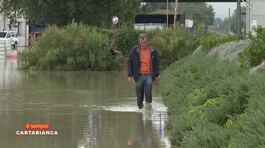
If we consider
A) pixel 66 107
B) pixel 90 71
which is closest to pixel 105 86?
pixel 66 107

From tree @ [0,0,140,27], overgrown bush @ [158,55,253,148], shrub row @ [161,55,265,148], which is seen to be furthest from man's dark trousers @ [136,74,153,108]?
tree @ [0,0,140,27]

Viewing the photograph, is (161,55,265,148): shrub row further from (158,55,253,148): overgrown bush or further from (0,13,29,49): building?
(0,13,29,49): building

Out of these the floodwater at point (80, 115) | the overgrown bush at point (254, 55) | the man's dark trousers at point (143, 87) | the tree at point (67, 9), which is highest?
the tree at point (67, 9)

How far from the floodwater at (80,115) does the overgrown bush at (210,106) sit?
17.3 inches

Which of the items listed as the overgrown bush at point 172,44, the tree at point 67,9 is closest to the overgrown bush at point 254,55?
the overgrown bush at point 172,44

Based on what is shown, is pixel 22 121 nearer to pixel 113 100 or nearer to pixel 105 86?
pixel 113 100

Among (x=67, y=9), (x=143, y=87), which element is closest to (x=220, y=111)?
(x=143, y=87)

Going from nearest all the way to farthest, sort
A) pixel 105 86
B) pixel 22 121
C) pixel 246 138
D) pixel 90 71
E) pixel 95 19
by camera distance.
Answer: pixel 246 138, pixel 22 121, pixel 105 86, pixel 90 71, pixel 95 19

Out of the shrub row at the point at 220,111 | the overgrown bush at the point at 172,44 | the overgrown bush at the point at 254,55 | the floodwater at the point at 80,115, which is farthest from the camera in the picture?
the overgrown bush at the point at 172,44

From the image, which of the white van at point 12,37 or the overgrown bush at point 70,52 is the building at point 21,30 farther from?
the overgrown bush at point 70,52

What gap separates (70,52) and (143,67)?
13731mm

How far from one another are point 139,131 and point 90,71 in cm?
1645

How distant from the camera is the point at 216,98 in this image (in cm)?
1009

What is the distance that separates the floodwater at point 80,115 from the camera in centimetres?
1006
